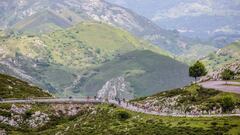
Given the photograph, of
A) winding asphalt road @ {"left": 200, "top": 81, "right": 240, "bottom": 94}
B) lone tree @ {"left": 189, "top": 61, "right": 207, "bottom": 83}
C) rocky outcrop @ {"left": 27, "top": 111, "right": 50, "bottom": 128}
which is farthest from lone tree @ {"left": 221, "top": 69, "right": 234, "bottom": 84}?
rocky outcrop @ {"left": 27, "top": 111, "right": 50, "bottom": 128}

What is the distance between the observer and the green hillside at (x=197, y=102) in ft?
417

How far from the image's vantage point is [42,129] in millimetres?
137750

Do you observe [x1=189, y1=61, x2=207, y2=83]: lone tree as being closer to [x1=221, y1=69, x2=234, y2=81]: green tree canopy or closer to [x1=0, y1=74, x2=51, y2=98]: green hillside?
[x1=221, y1=69, x2=234, y2=81]: green tree canopy

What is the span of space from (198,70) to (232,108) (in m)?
66.5

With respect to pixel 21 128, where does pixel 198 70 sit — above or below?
above

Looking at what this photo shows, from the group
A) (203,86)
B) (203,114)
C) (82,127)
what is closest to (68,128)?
(82,127)

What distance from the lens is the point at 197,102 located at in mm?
139000

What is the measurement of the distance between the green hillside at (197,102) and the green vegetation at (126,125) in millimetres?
12863

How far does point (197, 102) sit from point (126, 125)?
32381mm

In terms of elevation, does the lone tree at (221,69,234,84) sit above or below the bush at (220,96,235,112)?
above

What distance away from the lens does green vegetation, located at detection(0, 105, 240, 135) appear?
105 meters

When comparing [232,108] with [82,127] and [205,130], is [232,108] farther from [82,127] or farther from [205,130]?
[82,127]

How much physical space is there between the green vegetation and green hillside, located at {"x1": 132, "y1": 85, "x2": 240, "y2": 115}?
42.2 ft

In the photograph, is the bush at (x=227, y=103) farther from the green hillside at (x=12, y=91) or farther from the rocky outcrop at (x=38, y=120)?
the green hillside at (x=12, y=91)
